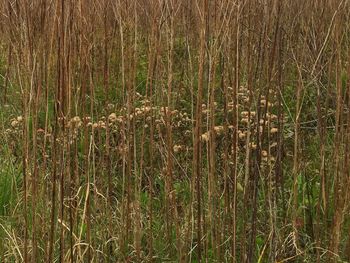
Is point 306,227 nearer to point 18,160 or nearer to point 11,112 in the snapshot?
point 18,160

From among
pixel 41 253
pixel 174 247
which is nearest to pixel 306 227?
pixel 174 247

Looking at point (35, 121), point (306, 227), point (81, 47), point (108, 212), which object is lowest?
point (306, 227)

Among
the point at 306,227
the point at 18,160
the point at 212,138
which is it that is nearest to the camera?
the point at 212,138

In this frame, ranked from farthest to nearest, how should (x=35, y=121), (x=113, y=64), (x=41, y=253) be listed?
(x=113, y=64)
(x=41, y=253)
(x=35, y=121)

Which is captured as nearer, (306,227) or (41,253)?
(41,253)

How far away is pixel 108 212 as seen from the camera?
170 centimetres

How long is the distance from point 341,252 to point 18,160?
142 centimetres

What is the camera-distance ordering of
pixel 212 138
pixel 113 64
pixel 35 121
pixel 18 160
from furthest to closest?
pixel 113 64, pixel 18 160, pixel 212 138, pixel 35 121

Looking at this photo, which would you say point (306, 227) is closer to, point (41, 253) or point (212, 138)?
point (212, 138)

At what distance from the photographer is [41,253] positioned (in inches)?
66.4

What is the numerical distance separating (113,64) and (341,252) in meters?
1.62

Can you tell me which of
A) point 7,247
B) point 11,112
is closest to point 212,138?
point 7,247

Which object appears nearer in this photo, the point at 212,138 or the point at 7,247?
the point at 212,138

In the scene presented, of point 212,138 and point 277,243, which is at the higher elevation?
point 212,138
